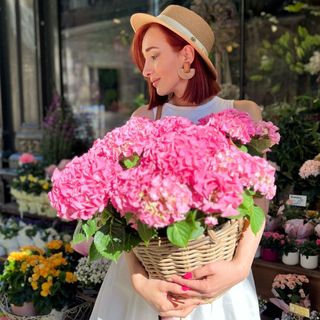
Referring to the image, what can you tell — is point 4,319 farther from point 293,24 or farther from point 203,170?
point 293,24

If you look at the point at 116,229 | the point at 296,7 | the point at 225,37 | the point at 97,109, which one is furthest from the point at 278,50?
the point at 116,229

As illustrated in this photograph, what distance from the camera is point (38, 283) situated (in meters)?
2.28

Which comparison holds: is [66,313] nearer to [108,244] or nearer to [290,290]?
[290,290]

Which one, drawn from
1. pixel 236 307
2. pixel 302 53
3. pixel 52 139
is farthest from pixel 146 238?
pixel 302 53

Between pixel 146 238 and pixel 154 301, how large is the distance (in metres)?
0.31

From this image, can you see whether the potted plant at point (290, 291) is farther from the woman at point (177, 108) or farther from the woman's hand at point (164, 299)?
the woman's hand at point (164, 299)

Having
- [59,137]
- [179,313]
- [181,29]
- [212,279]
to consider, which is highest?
[181,29]

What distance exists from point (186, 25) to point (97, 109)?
11.4ft

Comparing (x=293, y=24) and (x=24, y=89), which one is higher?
(x=293, y=24)

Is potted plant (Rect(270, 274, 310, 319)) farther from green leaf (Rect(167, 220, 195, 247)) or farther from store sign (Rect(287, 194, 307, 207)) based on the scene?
green leaf (Rect(167, 220, 195, 247))

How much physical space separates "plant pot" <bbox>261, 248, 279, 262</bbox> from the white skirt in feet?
2.03

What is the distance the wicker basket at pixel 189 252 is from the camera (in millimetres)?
1142

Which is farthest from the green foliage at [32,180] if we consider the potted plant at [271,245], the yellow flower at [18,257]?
the potted plant at [271,245]

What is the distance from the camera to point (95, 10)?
15.7 ft
